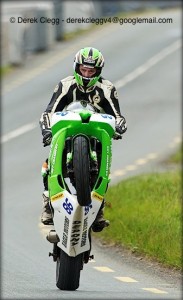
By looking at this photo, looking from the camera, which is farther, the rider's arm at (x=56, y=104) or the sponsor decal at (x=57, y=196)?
the rider's arm at (x=56, y=104)

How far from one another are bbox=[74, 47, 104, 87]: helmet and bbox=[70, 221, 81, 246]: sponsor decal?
1356 mm

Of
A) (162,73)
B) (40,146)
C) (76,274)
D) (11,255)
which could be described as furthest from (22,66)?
(76,274)

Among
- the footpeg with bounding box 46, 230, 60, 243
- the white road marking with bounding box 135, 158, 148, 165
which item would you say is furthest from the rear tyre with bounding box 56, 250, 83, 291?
the white road marking with bounding box 135, 158, 148, 165

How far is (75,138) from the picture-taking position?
10.1 meters

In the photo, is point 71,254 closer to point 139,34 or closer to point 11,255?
point 11,255

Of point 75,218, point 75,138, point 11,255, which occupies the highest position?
point 75,138

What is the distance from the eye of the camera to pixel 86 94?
11.0 m

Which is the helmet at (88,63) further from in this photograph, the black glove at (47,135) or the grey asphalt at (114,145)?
the grey asphalt at (114,145)

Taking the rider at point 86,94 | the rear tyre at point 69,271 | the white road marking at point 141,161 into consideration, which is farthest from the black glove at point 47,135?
the white road marking at point 141,161

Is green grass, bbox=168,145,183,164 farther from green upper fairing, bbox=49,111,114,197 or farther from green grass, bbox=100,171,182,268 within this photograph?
green upper fairing, bbox=49,111,114,197

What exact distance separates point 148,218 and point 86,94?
341 cm

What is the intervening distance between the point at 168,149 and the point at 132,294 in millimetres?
16076

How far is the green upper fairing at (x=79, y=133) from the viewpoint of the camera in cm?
1027

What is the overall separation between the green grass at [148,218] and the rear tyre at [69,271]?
5.77 feet
